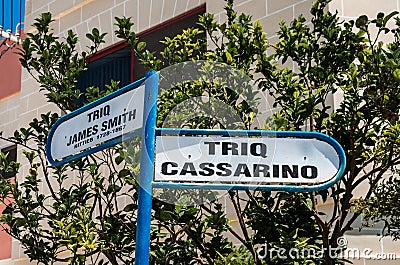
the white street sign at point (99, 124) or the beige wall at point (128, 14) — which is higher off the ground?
the beige wall at point (128, 14)

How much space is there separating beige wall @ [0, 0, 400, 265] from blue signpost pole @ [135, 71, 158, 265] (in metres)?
3.32

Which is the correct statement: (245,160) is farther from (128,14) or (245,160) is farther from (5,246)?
(5,246)

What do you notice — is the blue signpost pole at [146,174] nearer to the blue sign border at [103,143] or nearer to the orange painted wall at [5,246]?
the blue sign border at [103,143]

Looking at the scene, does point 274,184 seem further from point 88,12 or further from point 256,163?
point 88,12

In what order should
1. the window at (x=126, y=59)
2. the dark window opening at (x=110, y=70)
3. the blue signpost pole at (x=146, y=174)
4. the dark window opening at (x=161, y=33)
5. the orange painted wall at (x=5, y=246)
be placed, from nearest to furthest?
the blue signpost pole at (x=146, y=174), the dark window opening at (x=161, y=33), the window at (x=126, y=59), the dark window opening at (x=110, y=70), the orange painted wall at (x=5, y=246)

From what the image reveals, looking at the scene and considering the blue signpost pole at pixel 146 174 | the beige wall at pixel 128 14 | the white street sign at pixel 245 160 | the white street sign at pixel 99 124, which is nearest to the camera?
the blue signpost pole at pixel 146 174

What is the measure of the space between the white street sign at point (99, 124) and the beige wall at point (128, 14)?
3114 millimetres

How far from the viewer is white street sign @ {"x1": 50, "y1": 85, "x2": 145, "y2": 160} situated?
354 centimetres

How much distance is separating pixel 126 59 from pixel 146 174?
19.7 feet

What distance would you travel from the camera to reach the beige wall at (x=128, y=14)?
22.7 feet

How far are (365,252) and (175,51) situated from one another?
220cm

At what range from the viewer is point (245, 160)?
11.1ft

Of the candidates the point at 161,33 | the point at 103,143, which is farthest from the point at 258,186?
the point at 161,33

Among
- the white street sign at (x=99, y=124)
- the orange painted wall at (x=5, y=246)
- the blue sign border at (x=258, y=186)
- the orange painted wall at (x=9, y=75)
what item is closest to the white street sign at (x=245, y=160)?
the blue sign border at (x=258, y=186)
